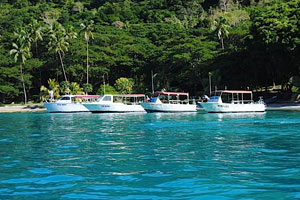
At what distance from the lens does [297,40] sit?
2048 inches

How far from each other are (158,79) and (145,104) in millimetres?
28834

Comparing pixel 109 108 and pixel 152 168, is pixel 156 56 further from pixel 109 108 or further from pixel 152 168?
pixel 152 168

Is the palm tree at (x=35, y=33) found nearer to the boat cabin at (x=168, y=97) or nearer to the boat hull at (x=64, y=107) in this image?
the boat cabin at (x=168, y=97)

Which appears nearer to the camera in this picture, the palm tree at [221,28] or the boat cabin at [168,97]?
the boat cabin at [168,97]

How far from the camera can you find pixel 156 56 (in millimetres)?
86500

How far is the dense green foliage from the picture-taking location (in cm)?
5866

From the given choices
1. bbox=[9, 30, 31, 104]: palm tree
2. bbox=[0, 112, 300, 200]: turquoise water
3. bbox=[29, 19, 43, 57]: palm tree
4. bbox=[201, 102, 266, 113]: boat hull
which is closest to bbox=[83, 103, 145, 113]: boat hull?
bbox=[201, 102, 266, 113]: boat hull

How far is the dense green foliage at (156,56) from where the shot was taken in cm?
5866

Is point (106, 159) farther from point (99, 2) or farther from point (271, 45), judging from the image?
point (99, 2)

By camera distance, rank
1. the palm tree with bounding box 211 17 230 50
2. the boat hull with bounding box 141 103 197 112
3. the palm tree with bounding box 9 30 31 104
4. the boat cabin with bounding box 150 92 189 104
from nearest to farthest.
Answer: the boat hull with bounding box 141 103 197 112 < the boat cabin with bounding box 150 92 189 104 < the palm tree with bounding box 9 30 31 104 < the palm tree with bounding box 211 17 230 50

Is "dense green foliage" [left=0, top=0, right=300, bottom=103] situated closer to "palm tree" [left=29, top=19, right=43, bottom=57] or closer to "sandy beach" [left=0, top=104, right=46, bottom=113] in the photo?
"palm tree" [left=29, top=19, right=43, bottom=57]

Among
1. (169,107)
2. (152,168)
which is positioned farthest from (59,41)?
(152,168)

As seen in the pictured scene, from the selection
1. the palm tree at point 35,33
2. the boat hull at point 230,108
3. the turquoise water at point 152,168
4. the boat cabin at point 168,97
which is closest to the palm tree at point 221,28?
the boat cabin at point 168,97

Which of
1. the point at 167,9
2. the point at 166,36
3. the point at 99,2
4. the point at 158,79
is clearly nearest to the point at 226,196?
the point at 158,79
